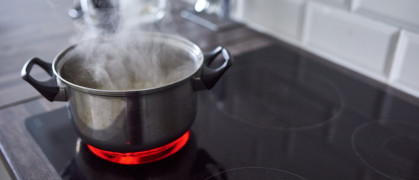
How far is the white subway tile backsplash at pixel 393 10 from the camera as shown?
80 centimetres

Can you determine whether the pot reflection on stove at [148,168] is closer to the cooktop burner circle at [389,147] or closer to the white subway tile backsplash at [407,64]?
the cooktop burner circle at [389,147]

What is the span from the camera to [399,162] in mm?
663

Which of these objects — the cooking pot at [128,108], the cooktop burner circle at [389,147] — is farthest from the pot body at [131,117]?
the cooktop burner circle at [389,147]

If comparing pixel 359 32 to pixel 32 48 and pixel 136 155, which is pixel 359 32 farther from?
pixel 32 48

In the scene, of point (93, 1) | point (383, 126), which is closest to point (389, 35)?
point (383, 126)

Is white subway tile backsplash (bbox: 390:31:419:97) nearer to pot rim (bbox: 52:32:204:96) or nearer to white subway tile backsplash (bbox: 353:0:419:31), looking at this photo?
white subway tile backsplash (bbox: 353:0:419:31)

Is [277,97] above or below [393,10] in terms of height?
below

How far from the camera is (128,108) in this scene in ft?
1.85

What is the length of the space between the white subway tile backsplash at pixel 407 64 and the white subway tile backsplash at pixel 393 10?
1.0 inches

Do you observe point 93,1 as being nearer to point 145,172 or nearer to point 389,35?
point 145,172

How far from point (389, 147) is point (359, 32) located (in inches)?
12.7

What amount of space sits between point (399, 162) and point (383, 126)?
0.11m

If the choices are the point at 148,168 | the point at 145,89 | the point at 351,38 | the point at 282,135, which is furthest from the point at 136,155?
the point at 351,38

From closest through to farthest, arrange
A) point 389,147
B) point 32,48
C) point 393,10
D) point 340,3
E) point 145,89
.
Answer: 1. point 145,89
2. point 389,147
3. point 393,10
4. point 340,3
5. point 32,48
